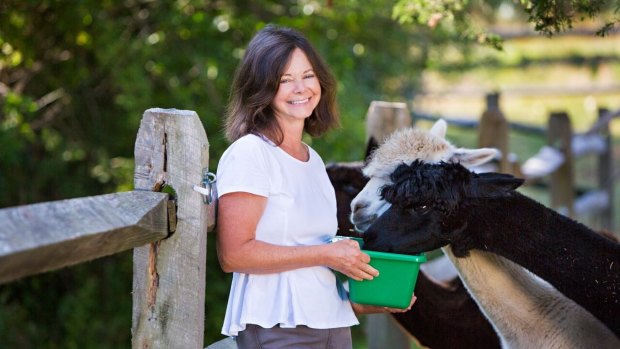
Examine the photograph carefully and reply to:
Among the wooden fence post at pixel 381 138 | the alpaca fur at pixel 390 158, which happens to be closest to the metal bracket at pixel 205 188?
the alpaca fur at pixel 390 158

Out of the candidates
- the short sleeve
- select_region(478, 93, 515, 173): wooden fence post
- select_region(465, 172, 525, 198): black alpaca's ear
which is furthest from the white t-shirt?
select_region(478, 93, 515, 173): wooden fence post

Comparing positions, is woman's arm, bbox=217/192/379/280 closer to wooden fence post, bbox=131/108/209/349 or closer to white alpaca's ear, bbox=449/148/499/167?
wooden fence post, bbox=131/108/209/349

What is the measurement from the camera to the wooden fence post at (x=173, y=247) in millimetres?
2691

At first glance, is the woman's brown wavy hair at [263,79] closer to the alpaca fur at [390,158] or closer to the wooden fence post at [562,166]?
the alpaca fur at [390,158]

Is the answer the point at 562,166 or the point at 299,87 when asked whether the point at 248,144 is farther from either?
the point at 562,166

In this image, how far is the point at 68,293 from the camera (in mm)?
7426

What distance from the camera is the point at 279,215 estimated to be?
2.86 meters

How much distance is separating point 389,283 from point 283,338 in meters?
0.45

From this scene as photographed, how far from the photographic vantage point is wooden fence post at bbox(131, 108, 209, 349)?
2691 mm

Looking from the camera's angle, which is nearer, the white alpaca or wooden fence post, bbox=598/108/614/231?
the white alpaca

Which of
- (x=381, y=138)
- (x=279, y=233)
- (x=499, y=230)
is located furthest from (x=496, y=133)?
(x=279, y=233)

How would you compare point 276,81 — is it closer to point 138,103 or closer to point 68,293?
point 138,103

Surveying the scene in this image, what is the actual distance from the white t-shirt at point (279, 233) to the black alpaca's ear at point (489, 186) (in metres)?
0.95

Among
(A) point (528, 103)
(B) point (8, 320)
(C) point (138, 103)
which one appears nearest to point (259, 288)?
(C) point (138, 103)
